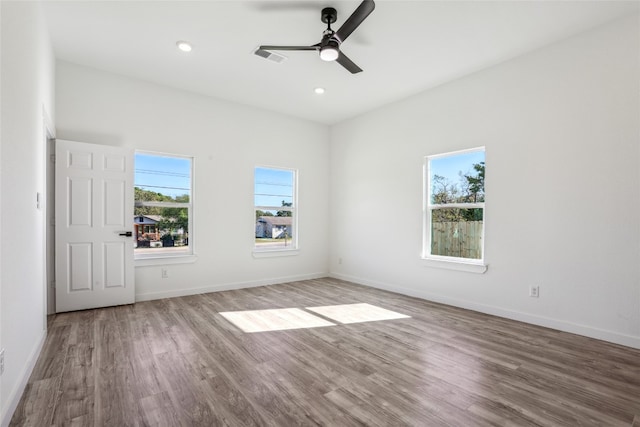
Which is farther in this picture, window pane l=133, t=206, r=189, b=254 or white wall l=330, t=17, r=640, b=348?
window pane l=133, t=206, r=189, b=254

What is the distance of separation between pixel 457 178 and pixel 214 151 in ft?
11.9

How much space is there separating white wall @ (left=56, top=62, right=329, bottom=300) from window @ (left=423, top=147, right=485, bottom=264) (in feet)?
7.42

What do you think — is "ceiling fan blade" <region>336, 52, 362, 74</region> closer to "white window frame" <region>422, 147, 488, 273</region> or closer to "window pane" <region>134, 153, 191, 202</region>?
"white window frame" <region>422, 147, 488, 273</region>

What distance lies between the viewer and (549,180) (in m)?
3.40

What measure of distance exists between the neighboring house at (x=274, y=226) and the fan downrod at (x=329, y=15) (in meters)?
3.38

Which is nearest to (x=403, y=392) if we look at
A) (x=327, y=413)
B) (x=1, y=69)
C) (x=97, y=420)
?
(x=327, y=413)

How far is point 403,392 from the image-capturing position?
2092 millimetres

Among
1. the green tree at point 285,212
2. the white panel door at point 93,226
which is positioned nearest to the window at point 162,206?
the white panel door at point 93,226

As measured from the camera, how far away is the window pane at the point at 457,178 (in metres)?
4.12

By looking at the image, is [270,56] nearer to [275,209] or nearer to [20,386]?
[275,209]

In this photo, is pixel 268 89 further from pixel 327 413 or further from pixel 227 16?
pixel 327 413

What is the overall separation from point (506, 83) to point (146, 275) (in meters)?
5.22

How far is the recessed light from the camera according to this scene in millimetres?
3404

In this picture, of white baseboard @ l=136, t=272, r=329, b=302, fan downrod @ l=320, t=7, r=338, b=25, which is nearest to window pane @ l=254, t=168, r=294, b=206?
white baseboard @ l=136, t=272, r=329, b=302
